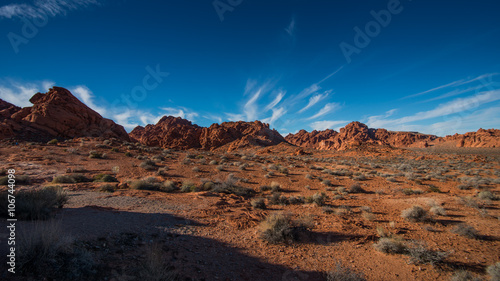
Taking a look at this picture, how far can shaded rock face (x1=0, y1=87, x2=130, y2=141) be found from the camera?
2409cm

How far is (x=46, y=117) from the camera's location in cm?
2650

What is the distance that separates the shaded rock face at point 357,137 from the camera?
92.9 meters

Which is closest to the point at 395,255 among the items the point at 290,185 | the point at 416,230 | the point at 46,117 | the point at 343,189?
the point at 416,230

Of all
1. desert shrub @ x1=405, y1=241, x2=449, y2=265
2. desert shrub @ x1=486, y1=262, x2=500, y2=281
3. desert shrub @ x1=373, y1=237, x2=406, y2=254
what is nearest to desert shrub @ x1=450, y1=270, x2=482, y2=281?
desert shrub @ x1=486, y1=262, x2=500, y2=281

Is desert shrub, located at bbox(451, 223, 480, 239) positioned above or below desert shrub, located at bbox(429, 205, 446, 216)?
below

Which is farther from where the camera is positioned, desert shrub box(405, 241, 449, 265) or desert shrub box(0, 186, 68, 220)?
desert shrub box(0, 186, 68, 220)

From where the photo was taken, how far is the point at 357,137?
3671 inches

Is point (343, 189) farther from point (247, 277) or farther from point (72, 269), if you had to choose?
point (72, 269)

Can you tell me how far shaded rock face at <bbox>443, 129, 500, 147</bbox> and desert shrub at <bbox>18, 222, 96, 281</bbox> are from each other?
98067 mm

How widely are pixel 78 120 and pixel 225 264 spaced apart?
36934 mm

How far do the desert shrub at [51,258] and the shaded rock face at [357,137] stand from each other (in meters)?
92.6

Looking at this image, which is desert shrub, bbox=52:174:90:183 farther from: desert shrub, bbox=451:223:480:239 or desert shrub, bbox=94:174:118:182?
desert shrub, bbox=451:223:480:239

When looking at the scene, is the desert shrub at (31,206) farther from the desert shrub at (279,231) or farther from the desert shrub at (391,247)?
the desert shrub at (391,247)

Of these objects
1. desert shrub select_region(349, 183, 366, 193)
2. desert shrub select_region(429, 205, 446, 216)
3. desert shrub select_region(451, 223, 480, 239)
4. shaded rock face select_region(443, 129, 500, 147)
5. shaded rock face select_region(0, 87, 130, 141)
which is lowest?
desert shrub select_region(451, 223, 480, 239)
